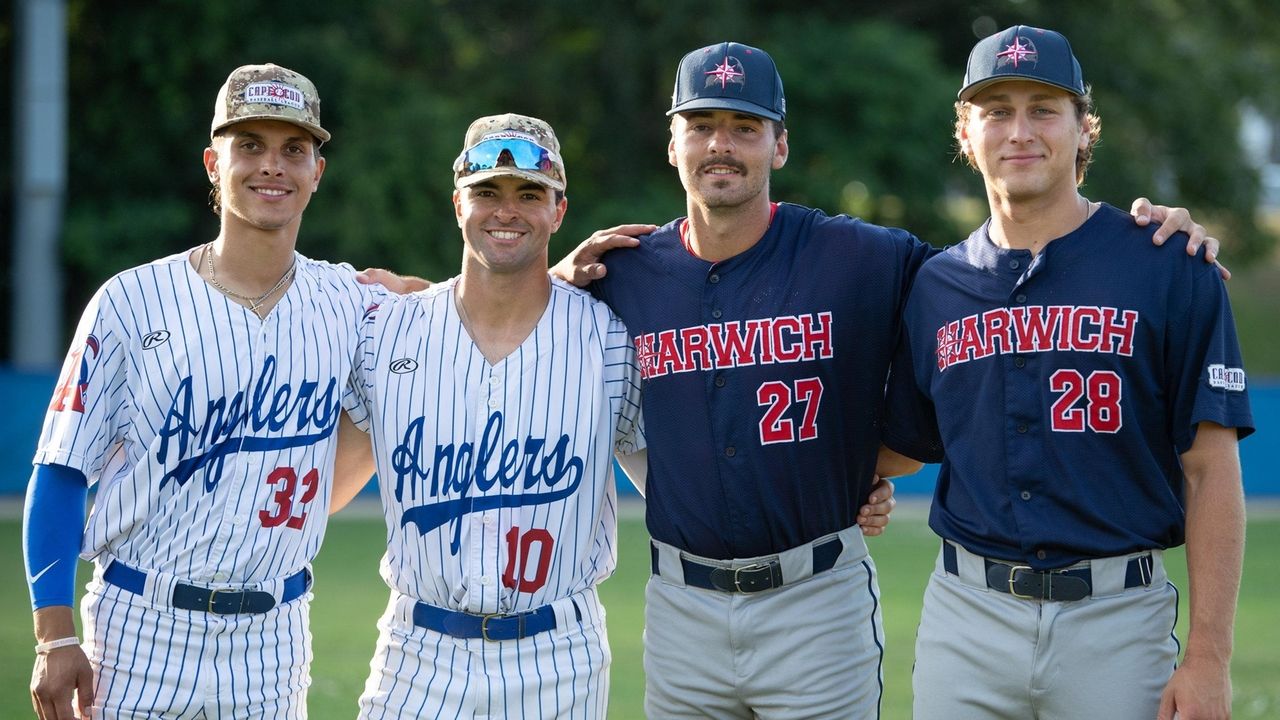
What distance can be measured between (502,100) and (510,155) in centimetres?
1715

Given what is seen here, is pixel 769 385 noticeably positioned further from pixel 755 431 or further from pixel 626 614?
pixel 626 614

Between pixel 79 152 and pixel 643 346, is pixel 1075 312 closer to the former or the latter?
pixel 643 346

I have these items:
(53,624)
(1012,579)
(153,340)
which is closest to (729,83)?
(1012,579)

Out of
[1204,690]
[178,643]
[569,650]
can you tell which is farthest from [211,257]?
[1204,690]

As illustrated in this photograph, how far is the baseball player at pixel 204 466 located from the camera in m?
3.80

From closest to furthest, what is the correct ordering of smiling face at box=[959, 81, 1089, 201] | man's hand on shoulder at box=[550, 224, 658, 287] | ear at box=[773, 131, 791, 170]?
1. smiling face at box=[959, 81, 1089, 201]
2. ear at box=[773, 131, 791, 170]
3. man's hand on shoulder at box=[550, 224, 658, 287]

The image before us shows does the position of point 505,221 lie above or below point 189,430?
above

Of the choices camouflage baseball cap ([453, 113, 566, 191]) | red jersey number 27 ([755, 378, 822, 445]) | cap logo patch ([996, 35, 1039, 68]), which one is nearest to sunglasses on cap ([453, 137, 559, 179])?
camouflage baseball cap ([453, 113, 566, 191])

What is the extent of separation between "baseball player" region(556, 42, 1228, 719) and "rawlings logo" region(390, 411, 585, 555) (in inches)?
14.9

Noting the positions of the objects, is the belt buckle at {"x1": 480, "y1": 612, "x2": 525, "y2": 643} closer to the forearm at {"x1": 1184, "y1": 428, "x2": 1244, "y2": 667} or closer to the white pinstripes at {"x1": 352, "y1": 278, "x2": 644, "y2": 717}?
the white pinstripes at {"x1": 352, "y1": 278, "x2": 644, "y2": 717}

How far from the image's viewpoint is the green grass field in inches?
289

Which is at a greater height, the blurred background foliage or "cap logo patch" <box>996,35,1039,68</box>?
the blurred background foliage

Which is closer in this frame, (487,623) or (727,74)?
(487,623)

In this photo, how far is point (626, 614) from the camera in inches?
378
